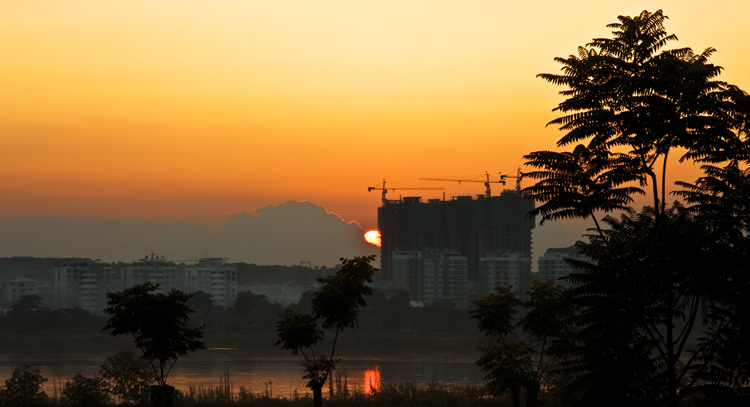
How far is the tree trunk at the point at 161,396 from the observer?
81.4 feet

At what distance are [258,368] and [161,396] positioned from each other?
207 feet

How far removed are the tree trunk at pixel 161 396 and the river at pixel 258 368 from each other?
35.0 metres

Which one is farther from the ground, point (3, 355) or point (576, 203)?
point (576, 203)

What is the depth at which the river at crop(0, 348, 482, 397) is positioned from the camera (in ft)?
226

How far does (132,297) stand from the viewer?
24.7 meters

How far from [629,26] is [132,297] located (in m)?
15.6

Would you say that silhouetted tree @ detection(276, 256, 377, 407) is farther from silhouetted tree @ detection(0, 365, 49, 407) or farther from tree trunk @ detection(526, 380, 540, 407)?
silhouetted tree @ detection(0, 365, 49, 407)

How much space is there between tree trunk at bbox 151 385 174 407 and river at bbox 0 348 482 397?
35.0 m

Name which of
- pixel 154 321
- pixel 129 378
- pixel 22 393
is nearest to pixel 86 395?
pixel 129 378

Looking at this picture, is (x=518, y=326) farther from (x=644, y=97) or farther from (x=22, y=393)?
(x=22, y=393)

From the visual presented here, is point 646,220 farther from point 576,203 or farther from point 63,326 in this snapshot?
point 63,326

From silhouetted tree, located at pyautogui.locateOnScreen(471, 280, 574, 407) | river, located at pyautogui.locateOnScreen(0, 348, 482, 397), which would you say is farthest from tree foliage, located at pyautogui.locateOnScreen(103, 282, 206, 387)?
river, located at pyautogui.locateOnScreen(0, 348, 482, 397)

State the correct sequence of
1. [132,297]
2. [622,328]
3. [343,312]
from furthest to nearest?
[343,312] → [132,297] → [622,328]

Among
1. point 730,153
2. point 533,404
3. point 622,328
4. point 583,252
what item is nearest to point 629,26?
point 730,153
